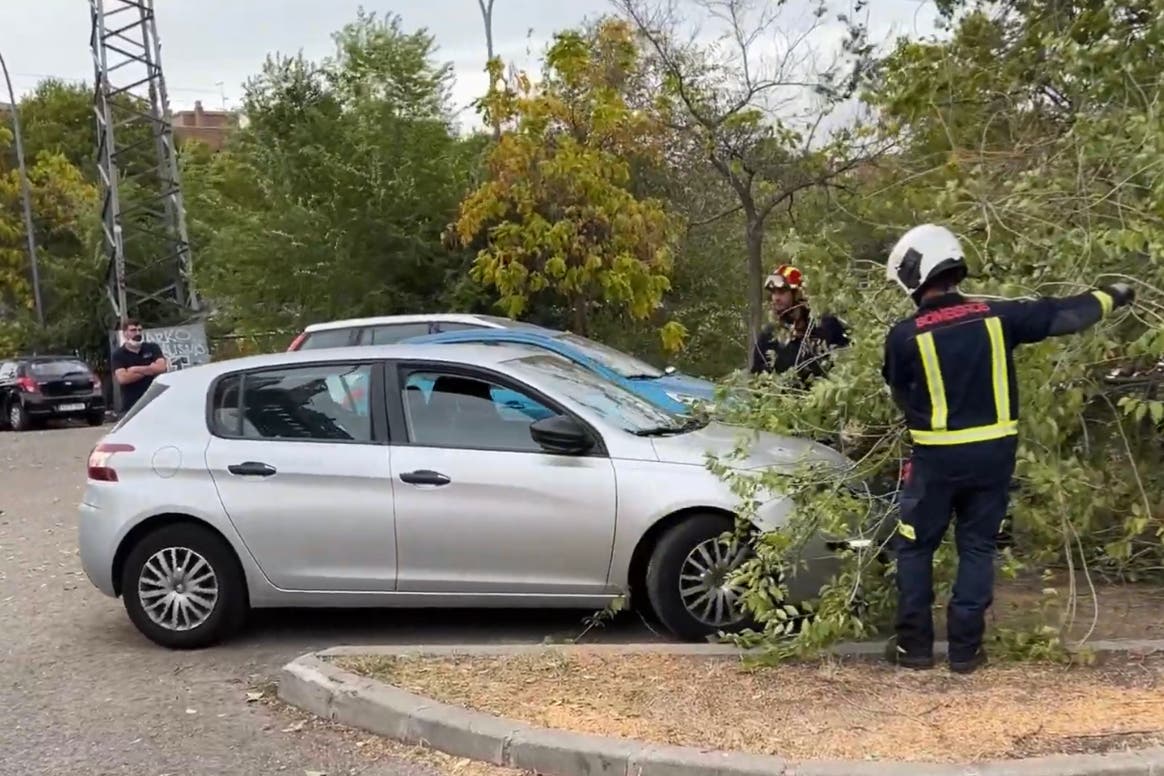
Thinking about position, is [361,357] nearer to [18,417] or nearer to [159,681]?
[159,681]

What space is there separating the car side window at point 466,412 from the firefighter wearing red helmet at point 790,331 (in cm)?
157

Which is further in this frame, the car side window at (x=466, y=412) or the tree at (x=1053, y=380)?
the car side window at (x=466, y=412)

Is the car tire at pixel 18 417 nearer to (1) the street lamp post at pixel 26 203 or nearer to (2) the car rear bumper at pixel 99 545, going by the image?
(1) the street lamp post at pixel 26 203

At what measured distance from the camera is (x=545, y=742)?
4.71 metres

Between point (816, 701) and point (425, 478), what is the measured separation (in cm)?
231

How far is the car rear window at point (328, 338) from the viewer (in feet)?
43.9

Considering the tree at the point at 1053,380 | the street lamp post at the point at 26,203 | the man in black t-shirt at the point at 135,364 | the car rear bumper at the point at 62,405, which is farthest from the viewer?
the street lamp post at the point at 26,203

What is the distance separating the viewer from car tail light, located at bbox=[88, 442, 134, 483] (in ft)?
22.1

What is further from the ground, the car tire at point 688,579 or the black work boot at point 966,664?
the car tire at point 688,579

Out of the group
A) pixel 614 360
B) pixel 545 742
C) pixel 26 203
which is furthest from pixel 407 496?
pixel 26 203

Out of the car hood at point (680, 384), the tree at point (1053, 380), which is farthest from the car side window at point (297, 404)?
A: the car hood at point (680, 384)

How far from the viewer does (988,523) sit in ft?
17.3

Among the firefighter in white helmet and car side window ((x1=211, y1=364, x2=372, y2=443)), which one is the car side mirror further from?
the firefighter in white helmet

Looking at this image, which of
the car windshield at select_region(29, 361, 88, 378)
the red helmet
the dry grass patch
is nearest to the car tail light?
the dry grass patch
